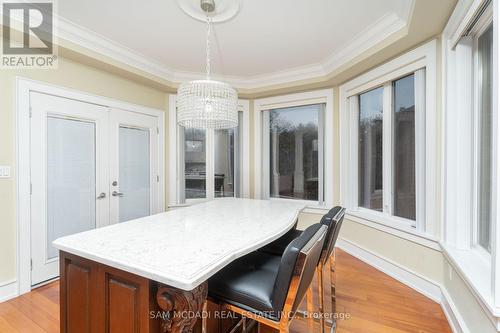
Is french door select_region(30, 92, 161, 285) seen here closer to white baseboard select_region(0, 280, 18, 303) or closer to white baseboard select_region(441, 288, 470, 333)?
white baseboard select_region(0, 280, 18, 303)

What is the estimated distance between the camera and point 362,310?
2.06m

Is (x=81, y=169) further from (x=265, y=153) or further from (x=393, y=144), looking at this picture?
(x=393, y=144)

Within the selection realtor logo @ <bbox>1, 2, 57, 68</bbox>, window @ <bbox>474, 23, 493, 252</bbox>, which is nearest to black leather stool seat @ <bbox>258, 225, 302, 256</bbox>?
window @ <bbox>474, 23, 493, 252</bbox>

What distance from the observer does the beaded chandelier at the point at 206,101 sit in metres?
2.08

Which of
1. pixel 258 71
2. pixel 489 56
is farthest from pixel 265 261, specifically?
pixel 258 71

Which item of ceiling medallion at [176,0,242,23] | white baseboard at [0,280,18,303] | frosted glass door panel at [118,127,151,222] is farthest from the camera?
frosted glass door panel at [118,127,151,222]

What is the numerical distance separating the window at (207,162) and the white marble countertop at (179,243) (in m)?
1.94

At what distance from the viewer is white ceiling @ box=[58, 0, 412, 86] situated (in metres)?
2.13

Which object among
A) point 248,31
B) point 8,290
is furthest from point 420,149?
point 8,290

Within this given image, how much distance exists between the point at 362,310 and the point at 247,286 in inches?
54.2

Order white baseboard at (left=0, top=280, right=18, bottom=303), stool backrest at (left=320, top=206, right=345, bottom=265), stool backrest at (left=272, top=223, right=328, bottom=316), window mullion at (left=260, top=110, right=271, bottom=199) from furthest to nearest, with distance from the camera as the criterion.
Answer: window mullion at (left=260, top=110, right=271, bottom=199)
white baseboard at (left=0, top=280, right=18, bottom=303)
stool backrest at (left=320, top=206, right=345, bottom=265)
stool backrest at (left=272, top=223, right=328, bottom=316)

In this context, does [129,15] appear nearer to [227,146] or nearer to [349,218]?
[227,146]

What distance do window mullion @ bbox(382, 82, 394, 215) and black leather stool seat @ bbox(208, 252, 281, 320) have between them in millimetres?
1963

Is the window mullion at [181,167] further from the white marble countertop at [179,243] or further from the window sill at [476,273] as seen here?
the window sill at [476,273]
